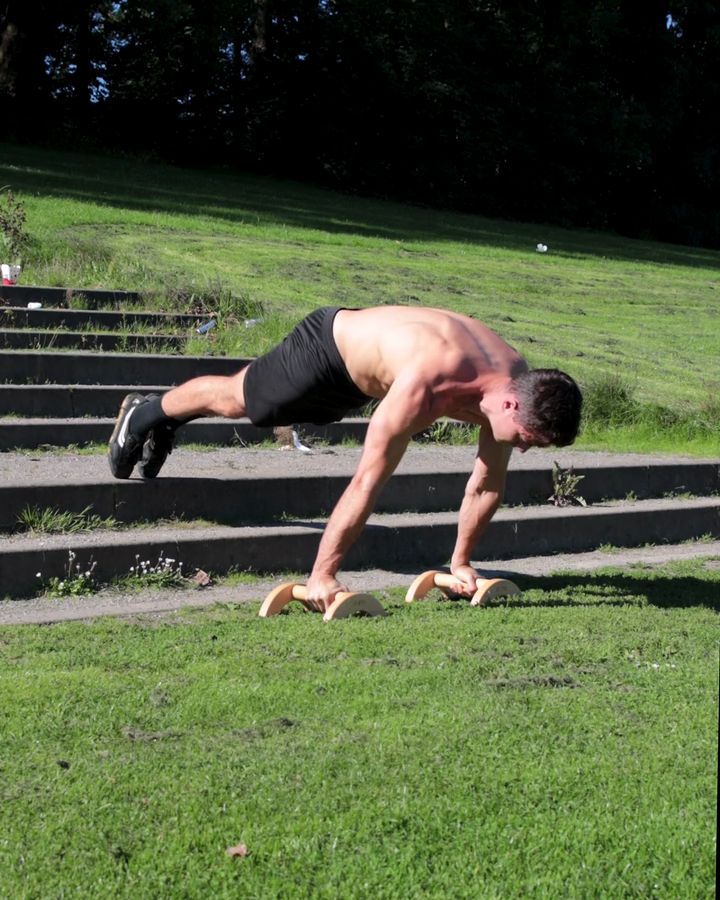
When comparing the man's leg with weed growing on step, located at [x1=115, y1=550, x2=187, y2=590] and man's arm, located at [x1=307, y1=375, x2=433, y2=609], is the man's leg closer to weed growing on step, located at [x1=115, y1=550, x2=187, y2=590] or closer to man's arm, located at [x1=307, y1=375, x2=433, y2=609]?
weed growing on step, located at [x1=115, y1=550, x2=187, y2=590]

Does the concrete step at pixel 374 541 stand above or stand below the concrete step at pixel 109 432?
below

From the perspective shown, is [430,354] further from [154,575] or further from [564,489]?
[564,489]

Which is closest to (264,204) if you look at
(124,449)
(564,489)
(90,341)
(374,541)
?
(90,341)

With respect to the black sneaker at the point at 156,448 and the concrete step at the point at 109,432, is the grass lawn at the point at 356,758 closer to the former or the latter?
the black sneaker at the point at 156,448

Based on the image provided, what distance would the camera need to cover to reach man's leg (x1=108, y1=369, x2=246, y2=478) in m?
6.21

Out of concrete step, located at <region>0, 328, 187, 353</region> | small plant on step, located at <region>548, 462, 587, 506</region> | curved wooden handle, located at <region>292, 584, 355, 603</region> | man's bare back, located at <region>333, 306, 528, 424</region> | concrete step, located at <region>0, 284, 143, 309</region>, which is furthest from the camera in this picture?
concrete step, located at <region>0, 284, 143, 309</region>

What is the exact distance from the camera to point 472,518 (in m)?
6.09

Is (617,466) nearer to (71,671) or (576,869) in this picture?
(71,671)

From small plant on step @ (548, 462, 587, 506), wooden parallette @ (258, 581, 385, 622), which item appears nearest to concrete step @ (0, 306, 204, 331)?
small plant on step @ (548, 462, 587, 506)

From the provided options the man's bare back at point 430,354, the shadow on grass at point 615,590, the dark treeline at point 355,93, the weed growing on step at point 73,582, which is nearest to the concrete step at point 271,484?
the weed growing on step at point 73,582

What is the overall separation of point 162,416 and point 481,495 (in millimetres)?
1677

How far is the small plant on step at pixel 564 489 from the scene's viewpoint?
7.91 meters

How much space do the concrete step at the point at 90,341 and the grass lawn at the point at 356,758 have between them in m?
4.16

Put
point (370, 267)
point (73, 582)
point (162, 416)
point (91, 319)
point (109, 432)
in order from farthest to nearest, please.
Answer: point (370, 267)
point (91, 319)
point (109, 432)
point (162, 416)
point (73, 582)
